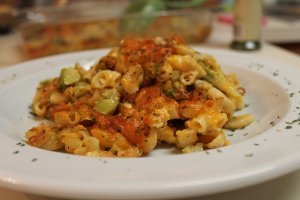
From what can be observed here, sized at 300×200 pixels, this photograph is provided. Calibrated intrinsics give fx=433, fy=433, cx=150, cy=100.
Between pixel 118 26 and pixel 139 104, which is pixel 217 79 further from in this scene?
pixel 118 26

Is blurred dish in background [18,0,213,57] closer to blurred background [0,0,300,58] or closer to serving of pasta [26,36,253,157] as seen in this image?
blurred background [0,0,300,58]

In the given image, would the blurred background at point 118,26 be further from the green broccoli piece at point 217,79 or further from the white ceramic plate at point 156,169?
the white ceramic plate at point 156,169

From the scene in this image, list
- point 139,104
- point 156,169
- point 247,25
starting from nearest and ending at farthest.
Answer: point 156,169
point 139,104
point 247,25

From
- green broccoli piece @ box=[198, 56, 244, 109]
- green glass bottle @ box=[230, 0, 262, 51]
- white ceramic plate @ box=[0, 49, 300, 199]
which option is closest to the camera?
white ceramic plate @ box=[0, 49, 300, 199]

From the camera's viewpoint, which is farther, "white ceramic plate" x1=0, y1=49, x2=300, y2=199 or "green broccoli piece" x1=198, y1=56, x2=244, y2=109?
"green broccoli piece" x1=198, y1=56, x2=244, y2=109

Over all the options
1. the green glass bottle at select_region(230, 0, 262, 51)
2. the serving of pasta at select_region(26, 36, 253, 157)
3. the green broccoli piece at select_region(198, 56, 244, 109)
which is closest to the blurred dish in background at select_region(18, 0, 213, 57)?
the green glass bottle at select_region(230, 0, 262, 51)

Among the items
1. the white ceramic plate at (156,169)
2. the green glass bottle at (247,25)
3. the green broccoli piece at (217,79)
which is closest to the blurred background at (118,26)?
the green glass bottle at (247,25)

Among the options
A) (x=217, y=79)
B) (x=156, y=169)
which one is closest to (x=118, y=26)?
(x=217, y=79)
